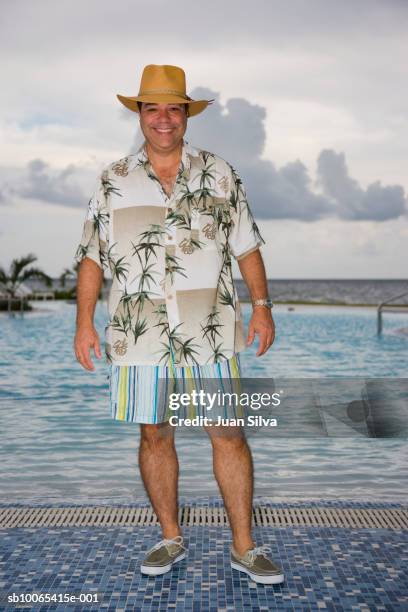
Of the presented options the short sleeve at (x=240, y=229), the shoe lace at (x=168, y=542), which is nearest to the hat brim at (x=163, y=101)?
the short sleeve at (x=240, y=229)

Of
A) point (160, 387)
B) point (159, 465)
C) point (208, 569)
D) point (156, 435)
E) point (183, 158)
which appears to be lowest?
point (208, 569)

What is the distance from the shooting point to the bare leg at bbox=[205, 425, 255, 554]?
7.76 feet

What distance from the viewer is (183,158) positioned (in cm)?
242

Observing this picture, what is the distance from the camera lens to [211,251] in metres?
2.36

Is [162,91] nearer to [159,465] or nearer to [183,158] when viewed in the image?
[183,158]

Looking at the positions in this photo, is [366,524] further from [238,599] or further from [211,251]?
[211,251]

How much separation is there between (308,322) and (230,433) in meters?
20.0

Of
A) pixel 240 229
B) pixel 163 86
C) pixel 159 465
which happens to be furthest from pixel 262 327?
pixel 163 86

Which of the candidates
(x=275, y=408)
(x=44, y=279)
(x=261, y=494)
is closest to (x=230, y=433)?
(x=261, y=494)

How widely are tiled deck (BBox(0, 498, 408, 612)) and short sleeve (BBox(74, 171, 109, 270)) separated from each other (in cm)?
100

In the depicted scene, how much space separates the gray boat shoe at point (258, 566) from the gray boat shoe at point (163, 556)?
188mm

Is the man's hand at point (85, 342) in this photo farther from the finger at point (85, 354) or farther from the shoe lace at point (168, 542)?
the shoe lace at point (168, 542)

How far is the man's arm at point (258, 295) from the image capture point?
2.44m

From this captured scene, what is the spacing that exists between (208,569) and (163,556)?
0.50 feet
